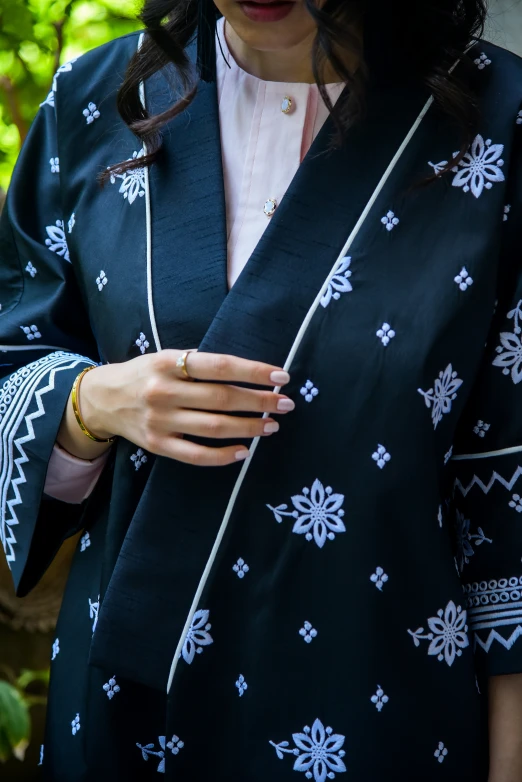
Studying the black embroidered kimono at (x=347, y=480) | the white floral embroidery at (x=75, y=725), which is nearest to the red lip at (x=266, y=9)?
the black embroidered kimono at (x=347, y=480)

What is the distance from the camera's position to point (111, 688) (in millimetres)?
968

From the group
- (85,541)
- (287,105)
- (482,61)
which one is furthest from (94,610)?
(482,61)

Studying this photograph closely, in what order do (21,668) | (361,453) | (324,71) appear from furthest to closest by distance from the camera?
(21,668), (324,71), (361,453)

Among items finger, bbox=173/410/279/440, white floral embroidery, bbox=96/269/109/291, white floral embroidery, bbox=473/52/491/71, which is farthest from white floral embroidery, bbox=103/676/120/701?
white floral embroidery, bbox=473/52/491/71

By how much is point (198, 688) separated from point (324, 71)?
2.24 ft

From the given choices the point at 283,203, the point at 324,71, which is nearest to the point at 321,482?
the point at 283,203

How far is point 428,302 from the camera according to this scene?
0.85 m

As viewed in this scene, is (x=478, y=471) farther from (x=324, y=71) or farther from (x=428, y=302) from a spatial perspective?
(x=324, y=71)

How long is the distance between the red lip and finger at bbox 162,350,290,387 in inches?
13.9

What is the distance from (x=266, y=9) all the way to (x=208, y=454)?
45 cm

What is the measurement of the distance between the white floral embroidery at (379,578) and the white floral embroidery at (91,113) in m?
0.65

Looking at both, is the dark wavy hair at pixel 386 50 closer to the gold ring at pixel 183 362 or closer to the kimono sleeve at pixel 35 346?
the kimono sleeve at pixel 35 346

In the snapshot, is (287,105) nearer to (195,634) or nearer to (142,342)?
(142,342)

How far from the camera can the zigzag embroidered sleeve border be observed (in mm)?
993
